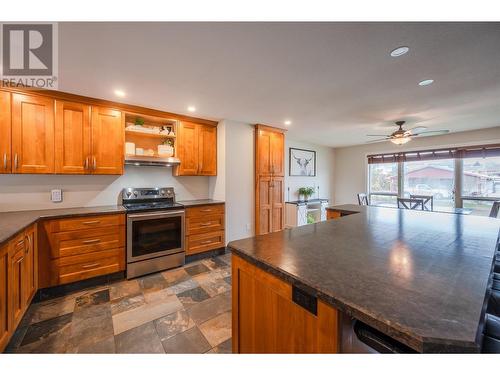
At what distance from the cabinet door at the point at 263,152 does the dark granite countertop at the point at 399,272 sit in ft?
7.54

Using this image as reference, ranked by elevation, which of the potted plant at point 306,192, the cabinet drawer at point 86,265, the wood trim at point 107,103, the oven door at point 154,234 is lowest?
the cabinet drawer at point 86,265

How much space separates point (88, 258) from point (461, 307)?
3.06 meters

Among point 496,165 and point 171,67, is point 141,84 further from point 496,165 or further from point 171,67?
point 496,165

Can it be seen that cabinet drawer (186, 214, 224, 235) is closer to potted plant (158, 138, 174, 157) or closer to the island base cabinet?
potted plant (158, 138, 174, 157)

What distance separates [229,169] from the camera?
11.6ft

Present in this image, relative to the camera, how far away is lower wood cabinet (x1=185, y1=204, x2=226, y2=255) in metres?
3.12

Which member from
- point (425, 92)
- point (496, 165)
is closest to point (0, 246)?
point (425, 92)

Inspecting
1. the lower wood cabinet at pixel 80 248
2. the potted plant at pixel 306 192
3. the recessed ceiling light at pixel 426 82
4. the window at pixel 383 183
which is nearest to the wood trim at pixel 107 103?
the lower wood cabinet at pixel 80 248

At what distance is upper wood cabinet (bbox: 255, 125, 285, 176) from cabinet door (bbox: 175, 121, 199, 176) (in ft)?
3.63

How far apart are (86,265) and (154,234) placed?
29.9 inches

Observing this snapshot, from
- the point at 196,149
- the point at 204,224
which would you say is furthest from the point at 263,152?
the point at 204,224

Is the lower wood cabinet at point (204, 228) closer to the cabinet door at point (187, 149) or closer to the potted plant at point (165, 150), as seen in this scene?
the cabinet door at point (187, 149)

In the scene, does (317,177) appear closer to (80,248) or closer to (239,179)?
(239,179)

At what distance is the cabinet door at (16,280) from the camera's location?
1532mm
